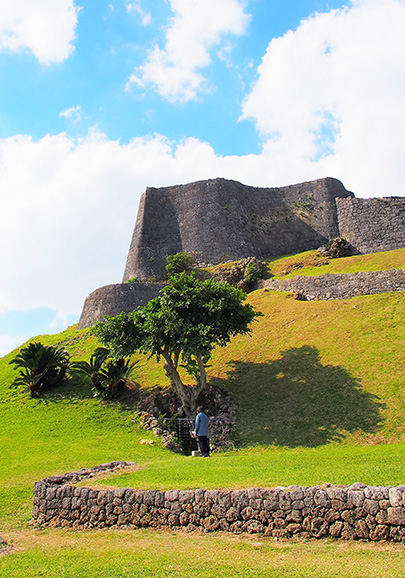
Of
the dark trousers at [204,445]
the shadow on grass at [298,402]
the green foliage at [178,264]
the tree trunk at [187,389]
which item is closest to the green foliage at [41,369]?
the tree trunk at [187,389]

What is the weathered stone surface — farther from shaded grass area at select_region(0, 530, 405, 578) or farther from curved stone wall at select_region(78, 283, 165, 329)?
curved stone wall at select_region(78, 283, 165, 329)

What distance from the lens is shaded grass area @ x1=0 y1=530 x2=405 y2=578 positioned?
532 cm

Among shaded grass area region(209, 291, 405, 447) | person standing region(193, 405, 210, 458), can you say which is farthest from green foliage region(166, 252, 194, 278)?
person standing region(193, 405, 210, 458)

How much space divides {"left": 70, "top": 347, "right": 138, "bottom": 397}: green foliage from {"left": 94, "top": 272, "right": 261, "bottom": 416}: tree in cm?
254

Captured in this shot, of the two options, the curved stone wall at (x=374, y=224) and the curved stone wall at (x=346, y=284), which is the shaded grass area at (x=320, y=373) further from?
the curved stone wall at (x=374, y=224)

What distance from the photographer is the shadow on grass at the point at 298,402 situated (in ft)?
48.7

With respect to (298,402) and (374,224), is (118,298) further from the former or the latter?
(374,224)

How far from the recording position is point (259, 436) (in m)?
15.4

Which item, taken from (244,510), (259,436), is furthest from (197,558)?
(259,436)

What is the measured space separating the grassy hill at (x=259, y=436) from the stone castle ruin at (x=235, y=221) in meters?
9.93

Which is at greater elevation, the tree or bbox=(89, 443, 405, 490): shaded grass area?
the tree

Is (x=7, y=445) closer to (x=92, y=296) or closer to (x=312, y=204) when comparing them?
(x=92, y=296)

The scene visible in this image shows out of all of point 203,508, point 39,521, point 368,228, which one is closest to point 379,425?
point 203,508

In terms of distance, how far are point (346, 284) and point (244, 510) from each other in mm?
19277
